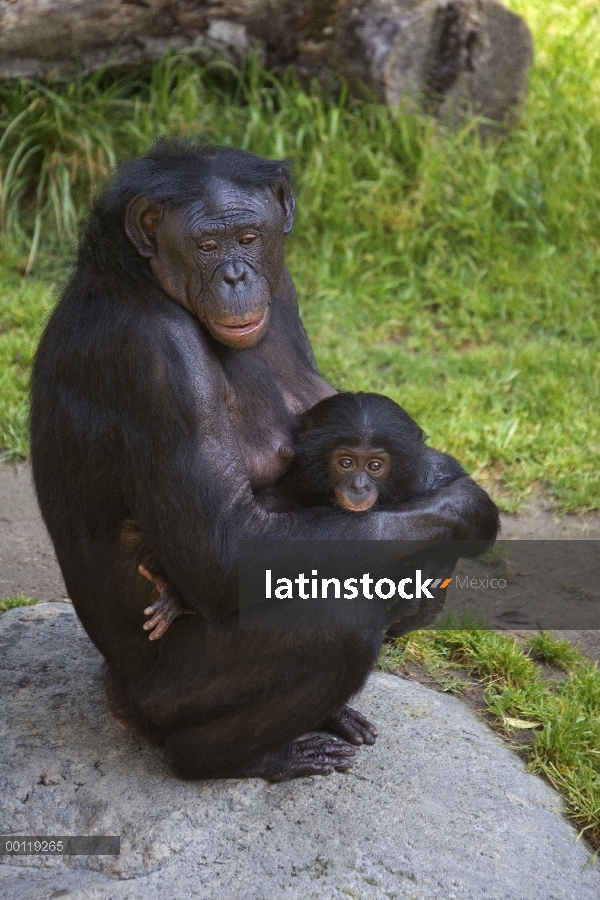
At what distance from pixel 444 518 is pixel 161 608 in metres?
1.00

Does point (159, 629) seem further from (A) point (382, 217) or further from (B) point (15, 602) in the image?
(A) point (382, 217)

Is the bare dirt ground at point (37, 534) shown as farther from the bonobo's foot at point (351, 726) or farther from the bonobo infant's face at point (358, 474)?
the bonobo infant's face at point (358, 474)

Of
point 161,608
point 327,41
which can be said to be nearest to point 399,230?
point 327,41

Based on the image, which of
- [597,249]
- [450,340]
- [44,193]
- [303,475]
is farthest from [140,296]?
[597,249]

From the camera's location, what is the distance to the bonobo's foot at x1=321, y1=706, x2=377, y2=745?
13.6ft

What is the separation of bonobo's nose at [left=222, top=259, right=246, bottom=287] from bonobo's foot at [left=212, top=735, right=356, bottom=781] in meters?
1.63

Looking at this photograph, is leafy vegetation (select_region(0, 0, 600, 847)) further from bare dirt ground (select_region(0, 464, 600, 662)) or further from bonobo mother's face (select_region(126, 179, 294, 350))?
bonobo mother's face (select_region(126, 179, 294, 350))

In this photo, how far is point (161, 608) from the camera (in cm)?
366

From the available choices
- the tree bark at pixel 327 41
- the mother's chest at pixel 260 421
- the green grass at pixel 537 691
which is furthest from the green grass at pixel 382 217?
Result: the mother's chest at pixel 260 421

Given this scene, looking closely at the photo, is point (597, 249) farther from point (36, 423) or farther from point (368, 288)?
point (36, 423)

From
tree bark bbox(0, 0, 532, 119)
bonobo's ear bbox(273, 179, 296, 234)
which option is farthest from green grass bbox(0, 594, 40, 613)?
tree bark bbox(0, 0, 532, 119)

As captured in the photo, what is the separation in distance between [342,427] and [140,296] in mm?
914

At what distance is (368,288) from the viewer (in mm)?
8133

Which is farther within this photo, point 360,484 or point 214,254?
point 360,484
